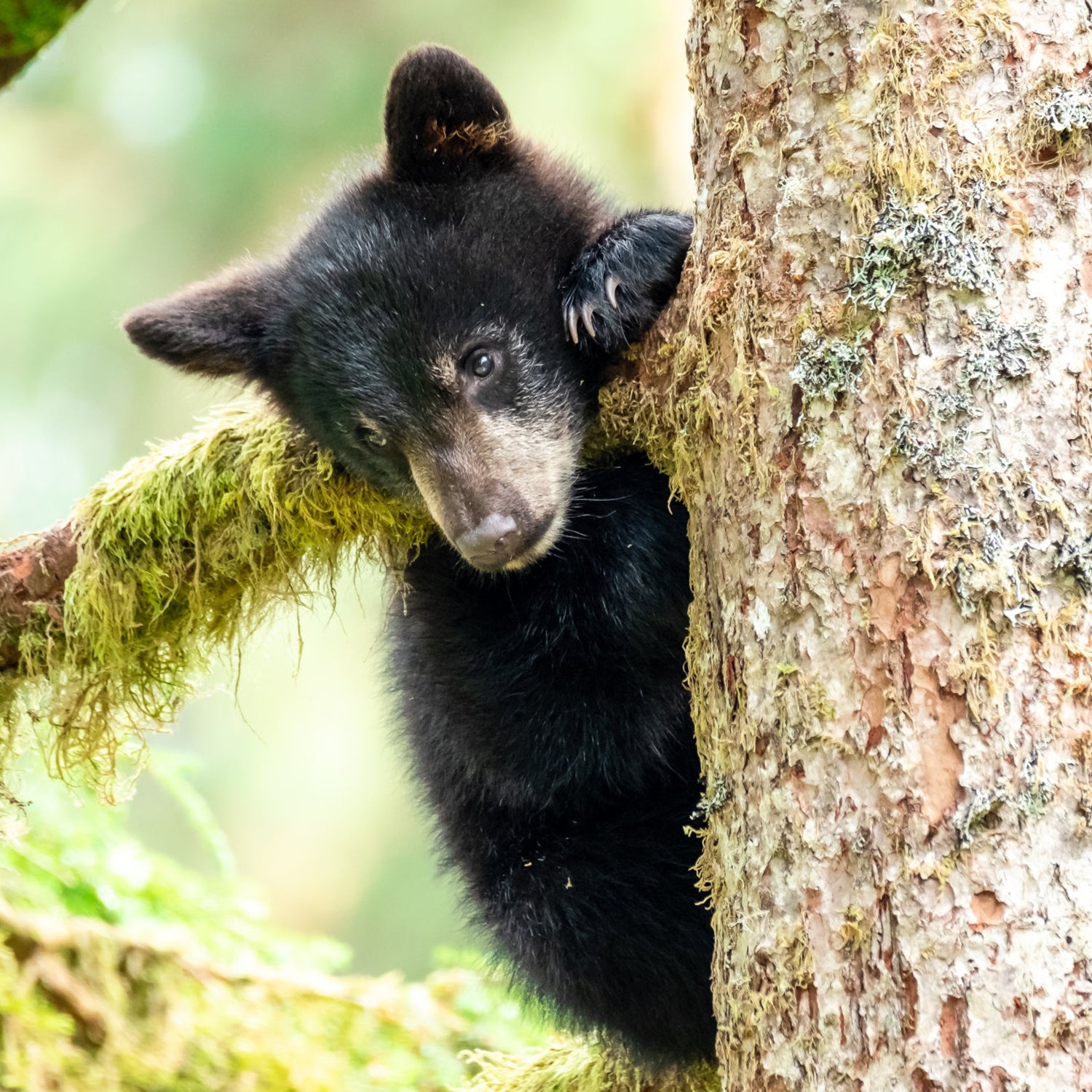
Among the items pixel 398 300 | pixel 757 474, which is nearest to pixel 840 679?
pixel 757 474

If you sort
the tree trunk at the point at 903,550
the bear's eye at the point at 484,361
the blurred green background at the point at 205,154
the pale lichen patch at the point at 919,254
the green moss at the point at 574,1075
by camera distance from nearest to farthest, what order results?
1. the tree trunk at the point at 903,550
2. the pale lichen patch at the point at 919,254
3. the bear's eye at the point at 484,361
4. the green moss at the point at 574,1075
5. the blurred green background at the point at 205,154

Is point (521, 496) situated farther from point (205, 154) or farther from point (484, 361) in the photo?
point (205, 154)

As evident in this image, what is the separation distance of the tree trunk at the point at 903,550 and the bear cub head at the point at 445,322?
2.47 feet

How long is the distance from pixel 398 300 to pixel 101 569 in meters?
1.03

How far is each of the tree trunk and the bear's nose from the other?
78 cm

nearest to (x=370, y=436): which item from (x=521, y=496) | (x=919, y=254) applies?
(x=521, y=496)

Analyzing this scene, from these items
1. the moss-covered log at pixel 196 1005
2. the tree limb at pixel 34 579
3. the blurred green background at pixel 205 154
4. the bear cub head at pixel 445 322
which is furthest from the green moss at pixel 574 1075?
the blurred green background at pixel 205 154

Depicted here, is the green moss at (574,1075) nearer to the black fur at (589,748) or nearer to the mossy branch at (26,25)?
the black fur at (589,748)

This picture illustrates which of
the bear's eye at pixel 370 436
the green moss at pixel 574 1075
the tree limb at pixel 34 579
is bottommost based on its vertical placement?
the green moss at pixel 574 1075

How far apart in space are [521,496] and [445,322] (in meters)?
0.49

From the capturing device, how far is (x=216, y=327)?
3.30 m

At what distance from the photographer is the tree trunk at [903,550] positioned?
1.57 metres

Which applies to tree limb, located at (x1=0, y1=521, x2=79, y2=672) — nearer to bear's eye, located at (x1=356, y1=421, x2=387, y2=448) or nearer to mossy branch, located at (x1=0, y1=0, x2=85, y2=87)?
bear's eye, located at (x1=356, y1=421, x2=387, y2=448)

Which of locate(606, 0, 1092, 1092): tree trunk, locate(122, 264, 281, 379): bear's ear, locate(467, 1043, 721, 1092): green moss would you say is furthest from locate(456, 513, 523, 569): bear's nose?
locate(467, 1043, 721, 1092): green moss
